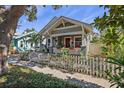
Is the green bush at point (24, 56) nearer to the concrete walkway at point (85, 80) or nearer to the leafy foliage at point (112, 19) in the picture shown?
the concrete walkway at point (85, 80)

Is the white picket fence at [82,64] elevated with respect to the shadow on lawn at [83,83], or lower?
elevated

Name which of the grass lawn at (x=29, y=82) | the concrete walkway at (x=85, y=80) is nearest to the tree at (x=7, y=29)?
the grass lawn at (x=29, y=82)

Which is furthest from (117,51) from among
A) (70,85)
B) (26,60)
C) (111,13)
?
(26,60)

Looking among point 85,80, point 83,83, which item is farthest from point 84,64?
point 83,83

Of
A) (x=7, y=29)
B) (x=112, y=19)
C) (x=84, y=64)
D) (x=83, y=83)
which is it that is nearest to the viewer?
(x=112, y=19)

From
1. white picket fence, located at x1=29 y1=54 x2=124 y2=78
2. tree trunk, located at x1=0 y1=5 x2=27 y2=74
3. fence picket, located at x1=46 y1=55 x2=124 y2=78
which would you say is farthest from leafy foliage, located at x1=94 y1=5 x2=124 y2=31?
tree trunk, located at x1=0 y1=5 x2=27 y2=74

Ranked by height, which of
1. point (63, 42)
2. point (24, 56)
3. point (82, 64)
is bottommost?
point (82, 64)

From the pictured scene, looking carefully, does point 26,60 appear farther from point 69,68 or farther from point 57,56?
point 69,68

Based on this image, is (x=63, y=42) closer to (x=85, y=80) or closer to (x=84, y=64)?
(x=84, y=64)

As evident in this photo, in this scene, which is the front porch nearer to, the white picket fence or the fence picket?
the white picket fence

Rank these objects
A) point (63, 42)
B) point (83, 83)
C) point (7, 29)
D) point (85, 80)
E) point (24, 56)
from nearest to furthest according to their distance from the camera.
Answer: point (83, 83) < point (85, 80) < point (7, 29) < point (24, 56) < point (63, 42)

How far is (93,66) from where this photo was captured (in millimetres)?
5578

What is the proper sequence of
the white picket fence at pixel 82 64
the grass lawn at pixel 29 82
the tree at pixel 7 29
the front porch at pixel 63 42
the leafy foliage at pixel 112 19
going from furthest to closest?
the front porch at pixel 63 42
the white picket fence at pixel 82 64
the tree at pixel 7 29
the grass lawn at pixel 29 82
the leafy foliage at pixel 112 19
